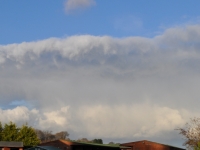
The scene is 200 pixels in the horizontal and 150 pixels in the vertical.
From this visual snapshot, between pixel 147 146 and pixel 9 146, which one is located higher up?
pixel 147 146

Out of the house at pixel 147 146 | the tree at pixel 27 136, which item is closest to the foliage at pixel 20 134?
the tree at pixel 27 136

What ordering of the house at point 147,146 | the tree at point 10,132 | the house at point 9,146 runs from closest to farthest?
the house at point 9,146
the tree at point 10,132
the house at point 147,146

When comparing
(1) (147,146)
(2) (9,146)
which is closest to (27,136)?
(1) (147,146)

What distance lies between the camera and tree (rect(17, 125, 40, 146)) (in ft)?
260

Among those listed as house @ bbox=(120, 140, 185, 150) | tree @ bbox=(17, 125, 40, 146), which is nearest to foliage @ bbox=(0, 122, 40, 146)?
tree @ bbox=(17, 125, 40, 146)

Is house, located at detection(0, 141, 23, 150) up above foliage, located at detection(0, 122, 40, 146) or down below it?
below

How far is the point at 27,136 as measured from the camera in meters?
80.1

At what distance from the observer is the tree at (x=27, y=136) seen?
260 feet

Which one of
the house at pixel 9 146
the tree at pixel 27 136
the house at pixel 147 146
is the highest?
the tree at pixel 27 136

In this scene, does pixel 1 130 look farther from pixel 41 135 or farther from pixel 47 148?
pixel 41 135

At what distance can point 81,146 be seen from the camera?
235ft

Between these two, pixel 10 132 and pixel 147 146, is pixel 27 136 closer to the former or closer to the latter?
pixel 10 132

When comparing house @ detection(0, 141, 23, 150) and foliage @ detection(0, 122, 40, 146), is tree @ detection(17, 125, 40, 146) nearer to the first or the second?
foliage @ detection(0, 122, 40, 146)

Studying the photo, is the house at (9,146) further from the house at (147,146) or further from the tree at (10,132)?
the house at (147,146)
